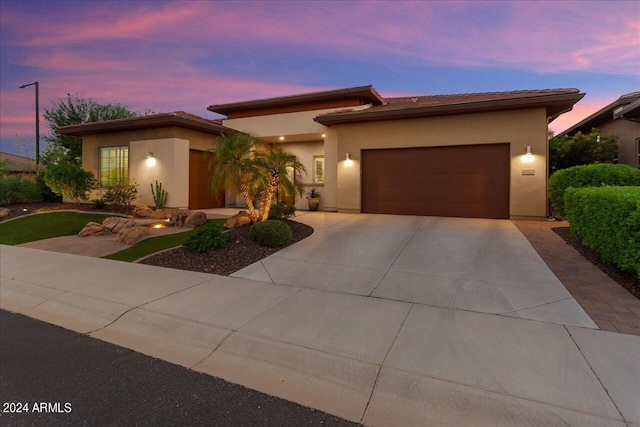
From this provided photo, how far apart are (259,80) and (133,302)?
52.8 feet

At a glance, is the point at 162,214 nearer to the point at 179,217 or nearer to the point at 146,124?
the point at 179,217

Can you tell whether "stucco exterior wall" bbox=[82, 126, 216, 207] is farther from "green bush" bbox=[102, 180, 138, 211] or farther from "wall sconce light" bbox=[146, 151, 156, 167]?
"green bush" bbox=[102, 180, 138, 211]

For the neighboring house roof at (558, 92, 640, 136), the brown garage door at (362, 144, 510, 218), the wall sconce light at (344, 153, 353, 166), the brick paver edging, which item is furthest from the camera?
the wall sconce light at (344, 153, 353, 166)

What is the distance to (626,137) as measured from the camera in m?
13.5

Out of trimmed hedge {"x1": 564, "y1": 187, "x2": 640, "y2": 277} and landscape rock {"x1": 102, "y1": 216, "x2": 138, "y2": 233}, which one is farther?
landscape rock {"x1": 102, "y1": 216, "x2": 138, "y2": 233}

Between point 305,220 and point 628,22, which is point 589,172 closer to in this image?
point 628,22

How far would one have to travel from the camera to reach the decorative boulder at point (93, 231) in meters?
10.6

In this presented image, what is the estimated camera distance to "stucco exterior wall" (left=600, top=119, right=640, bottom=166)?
12789 millimetres

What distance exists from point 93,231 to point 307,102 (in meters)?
10.7

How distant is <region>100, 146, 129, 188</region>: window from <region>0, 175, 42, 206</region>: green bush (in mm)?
3625

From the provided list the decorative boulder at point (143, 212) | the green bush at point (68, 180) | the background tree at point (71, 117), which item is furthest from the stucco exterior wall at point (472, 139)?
the background tree at point (71, 117)

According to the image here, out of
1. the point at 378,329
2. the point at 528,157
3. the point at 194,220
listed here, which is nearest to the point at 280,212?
the point at 194,220

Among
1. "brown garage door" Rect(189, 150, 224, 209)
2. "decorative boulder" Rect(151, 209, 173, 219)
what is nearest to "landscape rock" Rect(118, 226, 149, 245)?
"decorative boulder" Rect(151, 209, 173, 219)

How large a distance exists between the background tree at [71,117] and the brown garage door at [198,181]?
44.8ft
